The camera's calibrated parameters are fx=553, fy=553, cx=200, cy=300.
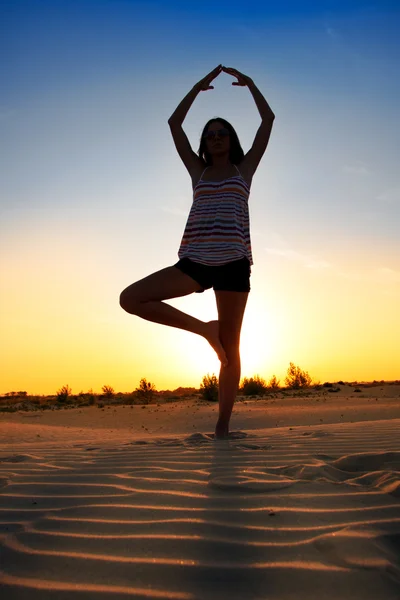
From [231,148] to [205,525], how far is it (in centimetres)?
313

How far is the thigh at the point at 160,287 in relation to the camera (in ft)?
11.9

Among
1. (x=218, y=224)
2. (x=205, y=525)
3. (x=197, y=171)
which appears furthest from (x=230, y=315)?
(x=205, y=525)

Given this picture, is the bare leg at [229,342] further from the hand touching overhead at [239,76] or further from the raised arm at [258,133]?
the hand touching overhead at [239,76]

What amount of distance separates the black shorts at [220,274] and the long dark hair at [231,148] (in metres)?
0.86

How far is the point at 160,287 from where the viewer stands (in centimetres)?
362

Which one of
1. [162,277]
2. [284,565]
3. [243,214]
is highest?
[243,214]

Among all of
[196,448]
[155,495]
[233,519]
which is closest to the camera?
[233,519]

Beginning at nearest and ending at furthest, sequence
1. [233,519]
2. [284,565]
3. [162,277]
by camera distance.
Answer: [284,565], [233,519], [162,277]

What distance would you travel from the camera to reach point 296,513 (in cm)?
188

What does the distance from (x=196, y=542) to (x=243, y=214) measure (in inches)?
108

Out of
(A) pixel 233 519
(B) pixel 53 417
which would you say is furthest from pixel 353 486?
(B) pixel 53 417

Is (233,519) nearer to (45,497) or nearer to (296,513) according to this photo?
(296,513)

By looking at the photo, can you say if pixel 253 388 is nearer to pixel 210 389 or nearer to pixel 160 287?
pixel 210 389

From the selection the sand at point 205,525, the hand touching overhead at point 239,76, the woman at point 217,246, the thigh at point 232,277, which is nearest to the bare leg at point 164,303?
the woman at point 217,246
